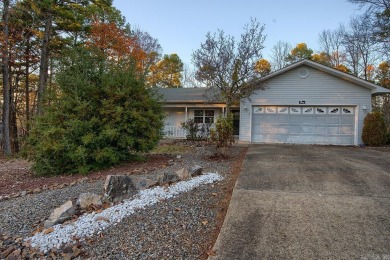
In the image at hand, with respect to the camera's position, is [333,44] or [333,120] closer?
[333,120]

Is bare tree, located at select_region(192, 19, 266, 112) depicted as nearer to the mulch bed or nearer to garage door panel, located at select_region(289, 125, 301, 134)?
garage door panel, located at select_region(289, 125, 301, 134)

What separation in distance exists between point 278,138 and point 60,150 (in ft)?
35.0

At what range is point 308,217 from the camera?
11.9ft

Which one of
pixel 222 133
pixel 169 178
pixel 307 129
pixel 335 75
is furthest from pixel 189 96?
pixel 169 178

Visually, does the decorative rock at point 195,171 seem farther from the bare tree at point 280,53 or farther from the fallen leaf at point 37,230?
the bare tree at point 280,53

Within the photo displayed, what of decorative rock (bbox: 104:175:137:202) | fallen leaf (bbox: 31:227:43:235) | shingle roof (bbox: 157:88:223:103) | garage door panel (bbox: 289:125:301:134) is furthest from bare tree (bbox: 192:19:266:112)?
fallen leaf (bbox: 31:227:43:235)

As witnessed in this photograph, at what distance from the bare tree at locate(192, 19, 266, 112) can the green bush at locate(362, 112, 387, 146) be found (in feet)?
20.4

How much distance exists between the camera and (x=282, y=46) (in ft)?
117

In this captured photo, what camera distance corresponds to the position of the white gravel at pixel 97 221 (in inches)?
128

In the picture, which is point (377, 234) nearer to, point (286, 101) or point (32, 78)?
point (286, 101)

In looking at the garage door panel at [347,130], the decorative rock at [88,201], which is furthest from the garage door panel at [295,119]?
the decorative rock at [88,201]

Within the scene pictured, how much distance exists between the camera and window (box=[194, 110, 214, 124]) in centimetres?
1722

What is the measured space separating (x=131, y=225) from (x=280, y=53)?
36.0m

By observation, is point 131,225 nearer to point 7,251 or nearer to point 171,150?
point 7,251
